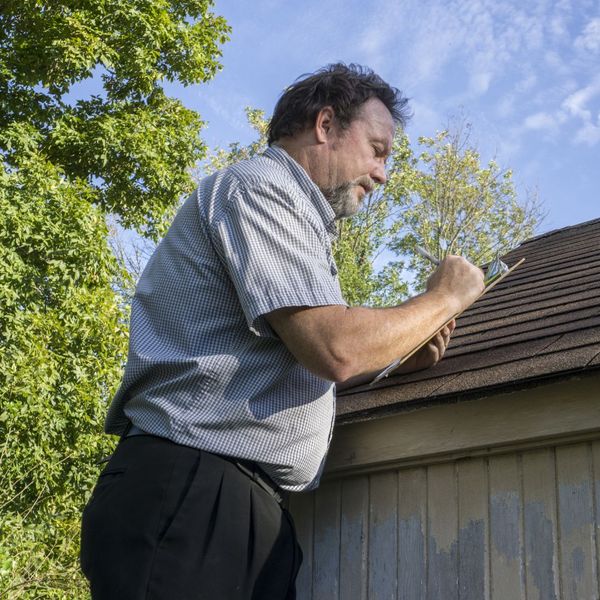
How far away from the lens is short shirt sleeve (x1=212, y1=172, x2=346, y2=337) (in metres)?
2.11

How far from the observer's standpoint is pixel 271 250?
2.18 metres

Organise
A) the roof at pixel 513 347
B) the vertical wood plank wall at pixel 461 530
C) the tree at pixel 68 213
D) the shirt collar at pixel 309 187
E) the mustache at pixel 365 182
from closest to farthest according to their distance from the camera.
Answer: the shirt collar at pixel 309 187
the mustache at pixel 365 182
the vertical wood plank wall at pixel 461 530
the roof at pixel 513 347
the tree at pixel 68 213

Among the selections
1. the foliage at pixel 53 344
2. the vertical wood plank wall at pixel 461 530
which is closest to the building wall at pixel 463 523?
the vertical wood plank wall at pixel 461 530

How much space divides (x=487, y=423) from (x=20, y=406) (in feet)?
27.6

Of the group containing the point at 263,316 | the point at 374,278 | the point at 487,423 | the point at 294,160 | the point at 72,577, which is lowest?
the point at 72,577

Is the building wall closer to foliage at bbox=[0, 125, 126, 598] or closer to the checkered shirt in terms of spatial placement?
the checkered shirt

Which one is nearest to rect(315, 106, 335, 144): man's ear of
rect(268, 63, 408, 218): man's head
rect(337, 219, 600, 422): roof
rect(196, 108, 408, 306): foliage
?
rect(268, 63, 408, 218): man's head

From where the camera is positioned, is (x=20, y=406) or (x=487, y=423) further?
(x=20, y=406)

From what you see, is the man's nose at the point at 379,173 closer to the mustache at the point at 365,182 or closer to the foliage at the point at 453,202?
the mustache at the point at 365,182

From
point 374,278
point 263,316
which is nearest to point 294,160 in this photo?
point 263,316

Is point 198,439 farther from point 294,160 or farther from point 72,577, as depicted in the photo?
point 72,577

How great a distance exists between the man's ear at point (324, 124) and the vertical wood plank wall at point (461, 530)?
4.87ft

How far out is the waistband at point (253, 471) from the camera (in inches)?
85.1

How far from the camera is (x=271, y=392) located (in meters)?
2.21
